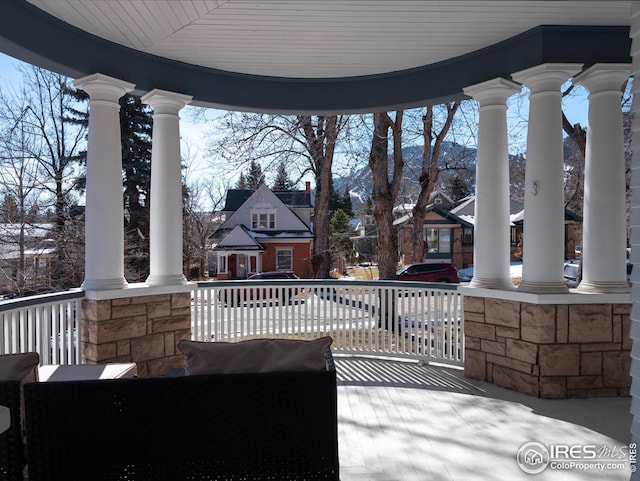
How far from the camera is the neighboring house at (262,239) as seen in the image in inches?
787

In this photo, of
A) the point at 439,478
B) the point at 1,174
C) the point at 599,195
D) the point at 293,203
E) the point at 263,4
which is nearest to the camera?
the point at 439,478

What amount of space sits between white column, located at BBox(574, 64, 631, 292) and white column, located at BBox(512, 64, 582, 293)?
0.29 metres

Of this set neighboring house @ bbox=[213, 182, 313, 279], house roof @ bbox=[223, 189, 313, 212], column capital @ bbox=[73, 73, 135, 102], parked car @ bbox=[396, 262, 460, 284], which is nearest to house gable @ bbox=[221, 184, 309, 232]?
neighboring house @ bbox=[213, 182, 313, 279]

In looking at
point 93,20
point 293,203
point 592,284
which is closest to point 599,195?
point 592,284

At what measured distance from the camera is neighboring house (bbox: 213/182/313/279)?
19984mm

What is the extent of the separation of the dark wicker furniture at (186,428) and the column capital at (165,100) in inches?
147

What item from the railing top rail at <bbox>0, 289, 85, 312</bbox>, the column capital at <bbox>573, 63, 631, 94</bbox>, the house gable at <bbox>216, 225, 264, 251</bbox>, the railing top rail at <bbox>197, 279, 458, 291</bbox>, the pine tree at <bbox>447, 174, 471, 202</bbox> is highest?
the pine tree at <bbox>447, 174, 471, 202</bbox>

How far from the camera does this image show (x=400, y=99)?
16.6ft

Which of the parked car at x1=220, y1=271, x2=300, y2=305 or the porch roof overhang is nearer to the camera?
the porch roof overhang

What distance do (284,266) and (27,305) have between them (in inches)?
675

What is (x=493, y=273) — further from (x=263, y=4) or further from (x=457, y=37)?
(x=263, y=4)

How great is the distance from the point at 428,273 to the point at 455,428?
12341mm

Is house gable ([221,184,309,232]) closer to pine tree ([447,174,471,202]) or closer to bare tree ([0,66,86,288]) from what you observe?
bare tree ([0,66,86,288])

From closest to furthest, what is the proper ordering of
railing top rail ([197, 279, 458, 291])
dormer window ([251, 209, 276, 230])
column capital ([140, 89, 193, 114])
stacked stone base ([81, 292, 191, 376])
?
stacked stone base ([81, 292, 191, 376]) < column capital ([140, 89, 193, 114]) < railing top rail ([197, 279, 458, 291]) < dormer window ([251, 209, 276, 230])
